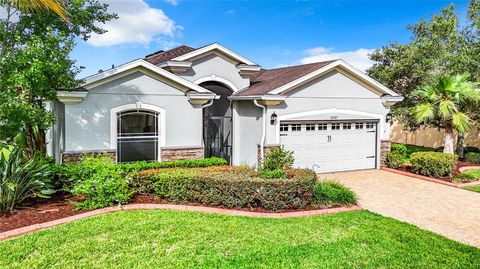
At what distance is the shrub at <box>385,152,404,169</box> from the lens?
15.1 m

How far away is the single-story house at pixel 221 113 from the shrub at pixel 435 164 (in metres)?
1.81

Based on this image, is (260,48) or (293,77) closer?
(293,77)

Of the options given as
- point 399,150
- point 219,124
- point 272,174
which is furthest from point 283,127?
point 399,150

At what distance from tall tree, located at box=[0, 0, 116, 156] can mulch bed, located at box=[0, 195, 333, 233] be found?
2.06m

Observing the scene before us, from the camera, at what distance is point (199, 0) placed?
15758 millimetres

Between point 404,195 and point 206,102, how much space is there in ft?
26.0

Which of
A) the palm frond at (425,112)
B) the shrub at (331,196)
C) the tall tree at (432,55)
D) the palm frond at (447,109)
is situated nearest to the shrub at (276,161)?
the shrub at (331,196)

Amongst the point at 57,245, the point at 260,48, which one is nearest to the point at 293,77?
the point at 57,245

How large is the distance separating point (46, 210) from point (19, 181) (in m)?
0.96

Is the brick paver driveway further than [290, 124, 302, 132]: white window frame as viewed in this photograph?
No

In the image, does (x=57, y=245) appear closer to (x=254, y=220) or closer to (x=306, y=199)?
(x=254, y=220)

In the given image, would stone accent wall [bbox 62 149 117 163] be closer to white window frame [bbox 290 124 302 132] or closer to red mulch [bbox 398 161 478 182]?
white window frame [bbox 290 124 302 132]

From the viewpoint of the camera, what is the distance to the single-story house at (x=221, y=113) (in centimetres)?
1126

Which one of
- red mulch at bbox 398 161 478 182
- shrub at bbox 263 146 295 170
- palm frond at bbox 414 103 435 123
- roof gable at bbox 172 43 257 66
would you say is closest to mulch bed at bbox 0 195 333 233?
shrub at bbox 263 146 295 170
